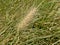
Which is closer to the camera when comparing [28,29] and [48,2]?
[28,29]

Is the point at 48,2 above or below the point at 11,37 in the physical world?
above

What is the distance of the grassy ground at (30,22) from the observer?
1899mm

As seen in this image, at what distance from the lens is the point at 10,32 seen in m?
1.96

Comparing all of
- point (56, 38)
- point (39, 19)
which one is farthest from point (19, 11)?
point (56, 38)

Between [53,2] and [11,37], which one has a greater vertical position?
[53,2]

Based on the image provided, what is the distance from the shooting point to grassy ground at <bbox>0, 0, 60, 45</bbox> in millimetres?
1899

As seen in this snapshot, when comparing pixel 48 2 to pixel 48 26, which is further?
pixel 48 2

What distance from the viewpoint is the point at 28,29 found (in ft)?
6.43

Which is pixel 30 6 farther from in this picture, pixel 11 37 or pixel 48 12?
pixel 11 37

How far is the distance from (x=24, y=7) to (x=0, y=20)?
0.25 metres

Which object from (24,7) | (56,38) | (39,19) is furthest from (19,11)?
(56,38)

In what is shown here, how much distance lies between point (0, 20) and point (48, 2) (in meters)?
0.47

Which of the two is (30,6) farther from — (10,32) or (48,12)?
(10,32)

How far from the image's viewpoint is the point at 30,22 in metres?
1.92
